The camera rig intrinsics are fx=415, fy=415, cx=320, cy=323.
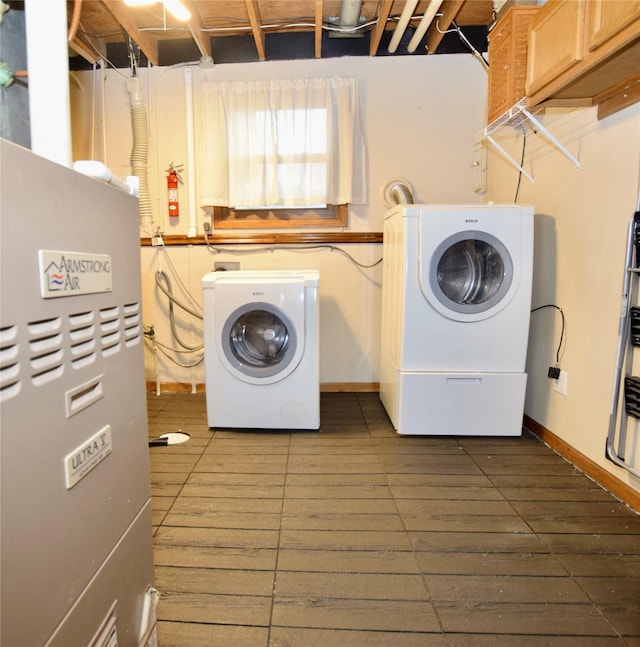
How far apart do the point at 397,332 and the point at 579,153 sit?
45.2 inches

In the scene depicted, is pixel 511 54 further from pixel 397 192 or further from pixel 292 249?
pixel 292 249

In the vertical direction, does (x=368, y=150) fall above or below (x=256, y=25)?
below

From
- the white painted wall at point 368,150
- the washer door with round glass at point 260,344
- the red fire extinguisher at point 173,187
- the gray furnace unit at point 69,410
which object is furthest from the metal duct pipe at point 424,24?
the gray furnace unit at point 69,410

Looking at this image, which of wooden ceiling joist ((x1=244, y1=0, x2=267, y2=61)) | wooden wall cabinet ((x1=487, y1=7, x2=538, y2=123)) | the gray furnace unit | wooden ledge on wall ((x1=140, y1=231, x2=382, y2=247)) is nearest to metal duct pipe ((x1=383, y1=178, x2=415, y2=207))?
wooden ledge on wall ((x1=140, y1=231, x2=382, y2=247))

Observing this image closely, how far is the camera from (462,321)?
6.75ft

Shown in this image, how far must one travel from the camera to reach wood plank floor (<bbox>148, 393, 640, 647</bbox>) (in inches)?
40.4

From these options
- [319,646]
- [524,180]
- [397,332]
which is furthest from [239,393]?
[524,180]

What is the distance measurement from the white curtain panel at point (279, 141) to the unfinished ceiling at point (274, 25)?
27 cm

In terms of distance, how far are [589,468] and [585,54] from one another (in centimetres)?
157

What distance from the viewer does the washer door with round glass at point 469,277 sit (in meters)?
2.02

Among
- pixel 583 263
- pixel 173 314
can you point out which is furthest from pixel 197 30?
pixel 583 263

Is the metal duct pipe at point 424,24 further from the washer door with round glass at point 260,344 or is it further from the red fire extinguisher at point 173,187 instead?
the washer door with round glass at point 260,344

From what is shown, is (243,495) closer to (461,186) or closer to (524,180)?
(524,180)

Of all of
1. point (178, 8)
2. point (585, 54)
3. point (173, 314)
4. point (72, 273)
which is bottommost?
point (173, 314)
